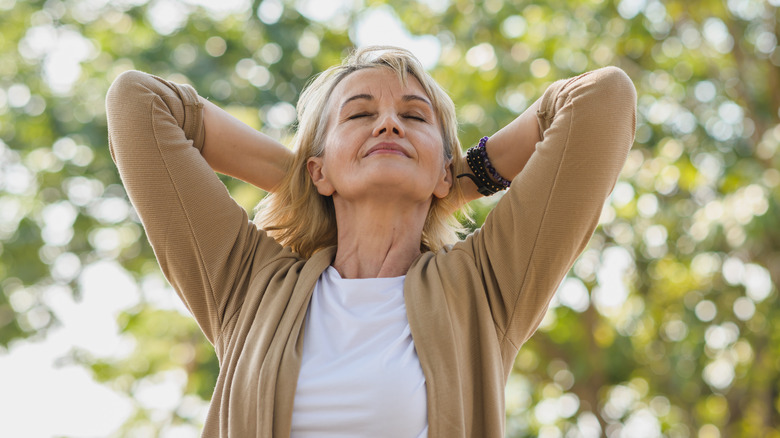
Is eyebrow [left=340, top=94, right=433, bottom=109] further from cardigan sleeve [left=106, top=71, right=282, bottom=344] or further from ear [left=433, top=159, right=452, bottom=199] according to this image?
cardigan sleeve [left=106, top=71, right=282, bottom=344]

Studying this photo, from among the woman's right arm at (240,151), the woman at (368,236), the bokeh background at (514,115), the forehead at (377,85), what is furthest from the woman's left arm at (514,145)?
the bokeh background at (514,115)

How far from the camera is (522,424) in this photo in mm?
8398

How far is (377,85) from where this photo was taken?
211 centimetres

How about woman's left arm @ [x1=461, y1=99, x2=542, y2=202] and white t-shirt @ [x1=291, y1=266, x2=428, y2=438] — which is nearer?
white t-shirt @ [x1=291, y1=266, x2=428, y2=438]

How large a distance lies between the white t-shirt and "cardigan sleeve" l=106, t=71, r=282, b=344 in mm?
228

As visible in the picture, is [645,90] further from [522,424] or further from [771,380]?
[522,424]

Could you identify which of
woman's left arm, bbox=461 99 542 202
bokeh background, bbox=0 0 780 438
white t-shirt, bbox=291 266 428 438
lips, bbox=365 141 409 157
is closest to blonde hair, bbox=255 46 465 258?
woman's left arm, bbox=461 99 542 202

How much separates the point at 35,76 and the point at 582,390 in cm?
550

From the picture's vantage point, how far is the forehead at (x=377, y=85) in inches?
82.7

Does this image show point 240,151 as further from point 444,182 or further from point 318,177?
point 444,182

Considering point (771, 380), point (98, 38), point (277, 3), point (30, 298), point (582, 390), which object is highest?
point (98, 38)

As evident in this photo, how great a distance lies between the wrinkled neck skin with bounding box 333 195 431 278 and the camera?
204cm

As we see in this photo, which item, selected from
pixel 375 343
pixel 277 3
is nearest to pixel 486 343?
pixel 375 343

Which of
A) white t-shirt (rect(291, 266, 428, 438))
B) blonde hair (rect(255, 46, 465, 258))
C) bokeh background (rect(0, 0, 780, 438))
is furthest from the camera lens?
bokeh background (rect(0, 0, 780, 438))
